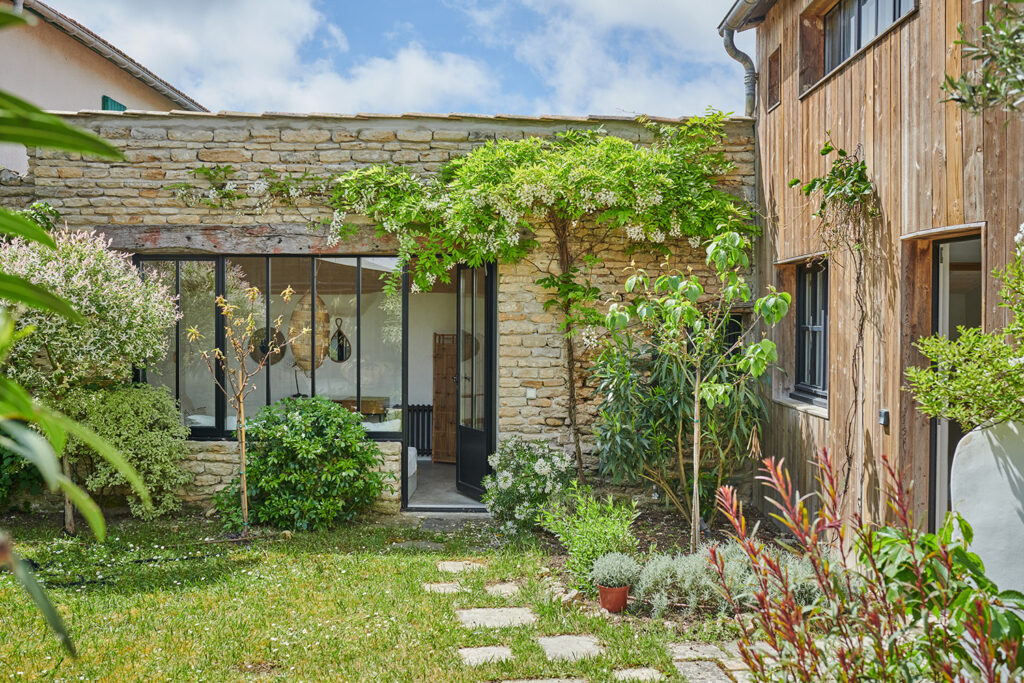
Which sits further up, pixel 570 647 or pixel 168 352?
pixel 168 352

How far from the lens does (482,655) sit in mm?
3850

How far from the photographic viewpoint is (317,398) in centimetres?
696

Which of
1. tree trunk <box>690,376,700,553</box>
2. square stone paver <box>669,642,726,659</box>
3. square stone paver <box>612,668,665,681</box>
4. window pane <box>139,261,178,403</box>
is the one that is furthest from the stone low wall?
square stone paver <box>612,668,665,681</box>

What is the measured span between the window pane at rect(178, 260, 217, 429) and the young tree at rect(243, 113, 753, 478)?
0.99m

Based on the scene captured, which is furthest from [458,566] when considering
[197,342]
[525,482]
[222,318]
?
[197,342]

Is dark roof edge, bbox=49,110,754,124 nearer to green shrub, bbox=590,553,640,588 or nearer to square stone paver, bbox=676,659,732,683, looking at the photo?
green shrub, bbox=590,553,640,588

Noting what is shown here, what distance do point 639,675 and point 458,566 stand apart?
7.07 feet

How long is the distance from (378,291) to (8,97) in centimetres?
672

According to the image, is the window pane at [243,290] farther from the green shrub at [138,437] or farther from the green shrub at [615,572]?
the green shrub at [615,572]

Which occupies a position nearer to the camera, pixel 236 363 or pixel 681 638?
pixel 681 638

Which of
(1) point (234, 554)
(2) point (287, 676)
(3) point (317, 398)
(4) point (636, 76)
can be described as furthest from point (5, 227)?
(4) point (636, 76)

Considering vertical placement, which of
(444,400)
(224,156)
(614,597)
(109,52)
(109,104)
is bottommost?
(614,597)

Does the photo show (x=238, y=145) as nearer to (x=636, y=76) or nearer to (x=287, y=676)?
(x=287, y=676)

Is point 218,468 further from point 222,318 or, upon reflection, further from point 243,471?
point 222,318
